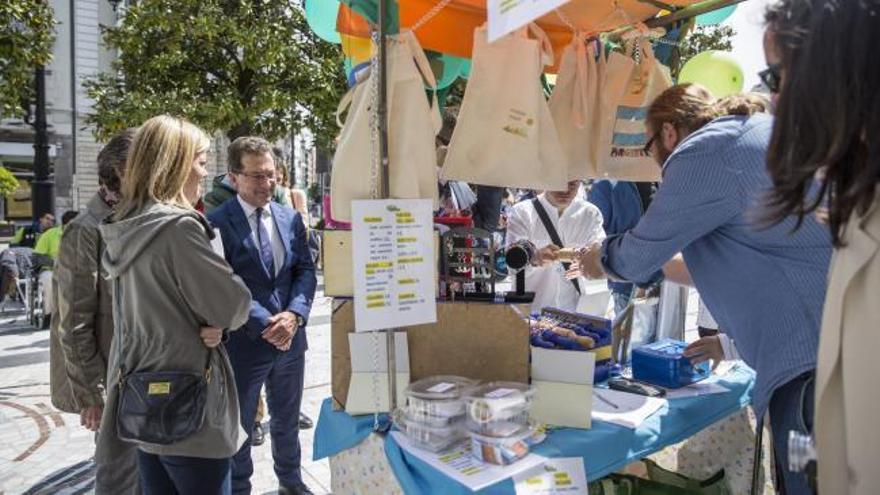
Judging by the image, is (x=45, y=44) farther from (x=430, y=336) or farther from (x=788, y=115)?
(x=788, y=115)

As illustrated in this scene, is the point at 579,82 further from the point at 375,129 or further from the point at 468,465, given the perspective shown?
the point at 468,465

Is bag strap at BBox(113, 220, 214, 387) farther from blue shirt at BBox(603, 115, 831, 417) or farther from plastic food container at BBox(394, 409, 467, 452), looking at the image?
blue shirt at BBox(603, 115, 831, 417)

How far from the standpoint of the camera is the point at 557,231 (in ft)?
12.5

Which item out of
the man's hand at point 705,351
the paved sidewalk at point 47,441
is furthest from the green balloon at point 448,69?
the paved sidewalk at point 47,441

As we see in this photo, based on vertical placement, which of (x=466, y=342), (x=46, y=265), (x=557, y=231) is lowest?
(x=466, y=342)

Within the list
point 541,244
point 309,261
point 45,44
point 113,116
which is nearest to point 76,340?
point 309,261

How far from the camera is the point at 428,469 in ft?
4.98

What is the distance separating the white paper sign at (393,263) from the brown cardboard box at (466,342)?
0.11 metres

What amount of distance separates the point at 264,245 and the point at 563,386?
1.85 meters

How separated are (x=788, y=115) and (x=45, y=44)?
6364mm

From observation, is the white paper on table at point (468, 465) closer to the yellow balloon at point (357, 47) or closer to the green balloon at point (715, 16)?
the yellow balloon at point (357, 47)

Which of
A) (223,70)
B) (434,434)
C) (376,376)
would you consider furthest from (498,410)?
(223,70)

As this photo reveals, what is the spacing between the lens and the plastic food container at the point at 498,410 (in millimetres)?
1556

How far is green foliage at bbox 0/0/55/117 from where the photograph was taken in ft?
16.3
